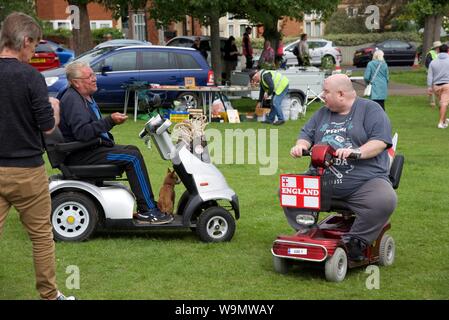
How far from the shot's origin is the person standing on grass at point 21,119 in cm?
510

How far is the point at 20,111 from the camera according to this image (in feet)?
16.9

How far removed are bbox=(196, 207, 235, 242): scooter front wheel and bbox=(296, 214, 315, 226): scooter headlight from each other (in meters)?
1.20

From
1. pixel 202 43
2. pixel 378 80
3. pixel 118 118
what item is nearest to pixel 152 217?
pixel 118 118

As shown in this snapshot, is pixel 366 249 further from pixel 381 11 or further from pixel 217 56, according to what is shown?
pixel 381 11

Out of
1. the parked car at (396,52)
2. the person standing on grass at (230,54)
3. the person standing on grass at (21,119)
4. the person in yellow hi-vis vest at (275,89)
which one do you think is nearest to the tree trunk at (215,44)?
the person standing on grass at (230,54)

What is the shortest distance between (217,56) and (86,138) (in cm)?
1750

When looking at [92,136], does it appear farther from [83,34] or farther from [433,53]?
[83,34]

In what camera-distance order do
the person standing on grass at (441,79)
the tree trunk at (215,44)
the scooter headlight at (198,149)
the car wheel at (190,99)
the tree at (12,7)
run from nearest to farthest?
the scooter headlight at (198,149), the person standing on grass at (441,79), the car wheel at (190,99), the tree trunk at (215,44), the tree at (12,7)

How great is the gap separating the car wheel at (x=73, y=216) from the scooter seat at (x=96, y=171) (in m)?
0.19

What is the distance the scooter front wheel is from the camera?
24.6 ft

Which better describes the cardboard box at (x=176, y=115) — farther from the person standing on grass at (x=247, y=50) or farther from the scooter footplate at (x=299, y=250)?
the person standing on grass at (x=247, y=50)

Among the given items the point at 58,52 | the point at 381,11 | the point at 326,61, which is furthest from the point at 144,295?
the point at 381,11

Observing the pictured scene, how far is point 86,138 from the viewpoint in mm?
7180

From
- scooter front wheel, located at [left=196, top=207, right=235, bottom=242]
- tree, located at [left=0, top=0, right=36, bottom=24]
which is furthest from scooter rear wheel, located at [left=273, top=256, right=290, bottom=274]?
tree, located at [left=0, top=0, right=36, bottom=24]
